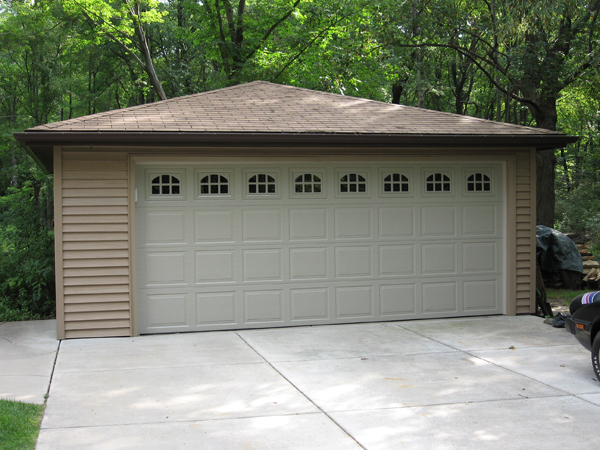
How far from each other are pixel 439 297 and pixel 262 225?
2.96 metres

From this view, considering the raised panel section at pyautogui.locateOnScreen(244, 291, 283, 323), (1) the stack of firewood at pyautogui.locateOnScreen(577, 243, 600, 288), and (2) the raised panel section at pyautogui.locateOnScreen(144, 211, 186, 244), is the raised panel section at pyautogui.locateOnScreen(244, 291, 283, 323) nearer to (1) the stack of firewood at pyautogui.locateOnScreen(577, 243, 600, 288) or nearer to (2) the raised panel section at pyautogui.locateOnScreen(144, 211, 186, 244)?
(2) the raised panel section at pyautogui.locateOnScreen(144, 211, 186, 244)

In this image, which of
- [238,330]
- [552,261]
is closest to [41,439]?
[238,330]

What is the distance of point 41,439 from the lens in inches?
168

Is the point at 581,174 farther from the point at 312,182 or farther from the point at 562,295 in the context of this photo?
the point at 312,182

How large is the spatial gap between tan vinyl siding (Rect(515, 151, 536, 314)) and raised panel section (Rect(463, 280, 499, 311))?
1.22 ft

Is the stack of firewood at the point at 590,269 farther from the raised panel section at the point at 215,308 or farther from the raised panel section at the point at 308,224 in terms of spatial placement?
the raised panel section at the point at 215,308

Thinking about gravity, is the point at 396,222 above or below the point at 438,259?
above

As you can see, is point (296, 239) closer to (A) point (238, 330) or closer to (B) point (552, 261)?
(A) point (238, 330)

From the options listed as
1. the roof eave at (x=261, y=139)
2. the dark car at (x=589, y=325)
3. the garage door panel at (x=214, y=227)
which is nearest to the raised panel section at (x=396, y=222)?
the roof eave at (x=261, y=139)

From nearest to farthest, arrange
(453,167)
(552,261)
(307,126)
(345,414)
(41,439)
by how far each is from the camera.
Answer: (41,439)
(345,414)
(307,126)
(453,167)
(552,261)

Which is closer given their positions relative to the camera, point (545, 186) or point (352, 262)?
point (352, 262)

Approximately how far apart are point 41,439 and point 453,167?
22.7 feet

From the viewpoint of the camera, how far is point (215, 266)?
8523 mm

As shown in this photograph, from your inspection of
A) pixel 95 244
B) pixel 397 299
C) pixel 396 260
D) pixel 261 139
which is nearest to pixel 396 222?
pixel 396 260
